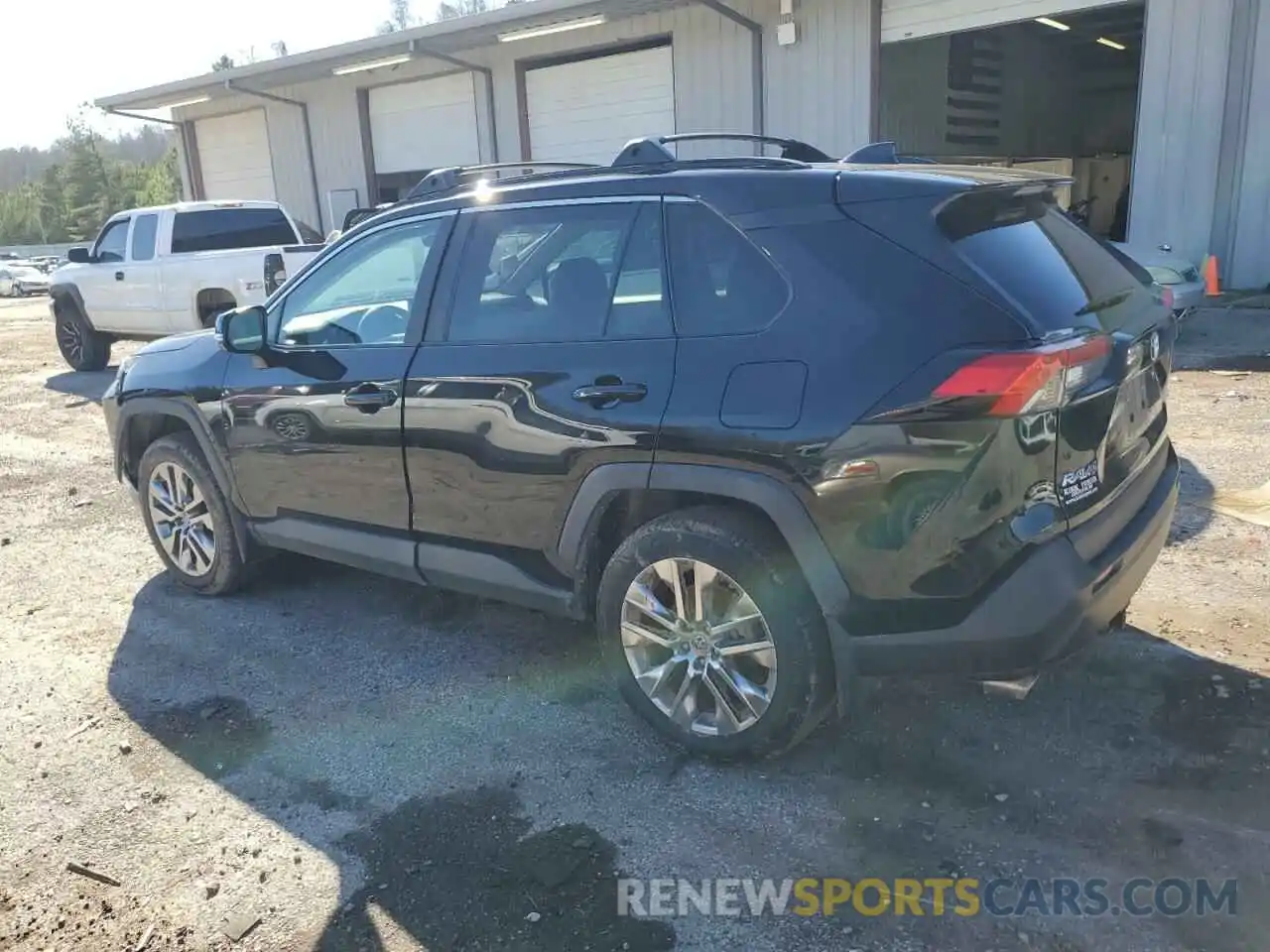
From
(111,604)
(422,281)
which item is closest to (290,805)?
(422,281)

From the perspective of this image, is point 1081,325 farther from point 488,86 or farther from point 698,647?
point 488,86

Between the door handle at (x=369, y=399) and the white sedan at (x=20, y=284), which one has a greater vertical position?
the door handle at (x=369, y=399)

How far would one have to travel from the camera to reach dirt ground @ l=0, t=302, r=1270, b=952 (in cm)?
276

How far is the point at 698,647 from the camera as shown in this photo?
3340 mm

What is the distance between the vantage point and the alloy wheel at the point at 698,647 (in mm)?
3223

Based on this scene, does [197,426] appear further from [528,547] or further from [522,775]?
[522,775]

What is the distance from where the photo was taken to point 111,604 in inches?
202

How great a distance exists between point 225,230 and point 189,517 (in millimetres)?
8117

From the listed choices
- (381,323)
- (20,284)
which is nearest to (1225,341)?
(381,323)

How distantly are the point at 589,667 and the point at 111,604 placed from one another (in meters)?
2.63

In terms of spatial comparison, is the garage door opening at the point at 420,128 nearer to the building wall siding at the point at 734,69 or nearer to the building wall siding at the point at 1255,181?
the building wall siding at the point at 734,69

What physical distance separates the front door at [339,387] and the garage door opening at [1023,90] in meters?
11.6

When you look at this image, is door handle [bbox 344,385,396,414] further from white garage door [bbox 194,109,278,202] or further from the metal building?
white garage door [bbox 194,109,278,202]

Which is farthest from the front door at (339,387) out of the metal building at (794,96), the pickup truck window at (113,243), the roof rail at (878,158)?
the metal building at (794,96)
